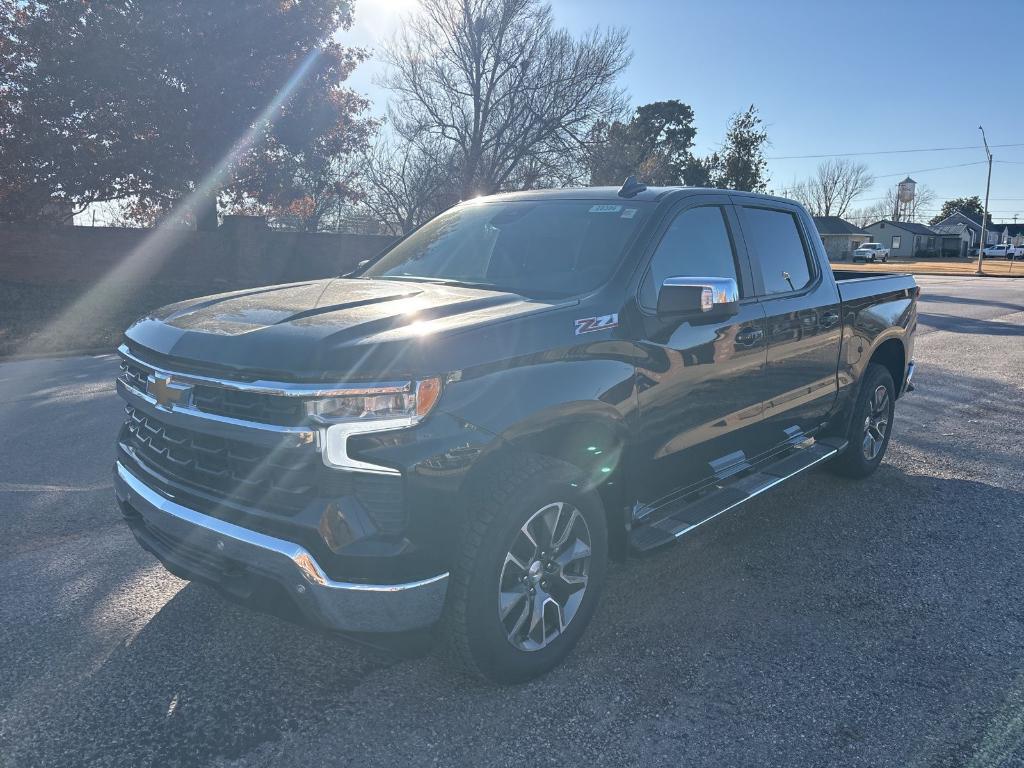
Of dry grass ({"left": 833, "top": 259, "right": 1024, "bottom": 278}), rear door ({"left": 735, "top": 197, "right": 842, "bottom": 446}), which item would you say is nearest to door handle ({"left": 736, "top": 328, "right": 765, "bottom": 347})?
rear door ({"left": 735, "top": 197, "right": 842, "bottom": 446})

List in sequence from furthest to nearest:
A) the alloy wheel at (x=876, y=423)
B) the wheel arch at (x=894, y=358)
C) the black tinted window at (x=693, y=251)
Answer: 1. the wheel arch at (x=894, y=358)
2. the alloy wheel at (x=876, y=423)
3. the black tinted window at (x=693, y=251)

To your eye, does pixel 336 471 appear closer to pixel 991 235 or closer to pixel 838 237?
pixel 838 237

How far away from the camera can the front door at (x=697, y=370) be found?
3.42m

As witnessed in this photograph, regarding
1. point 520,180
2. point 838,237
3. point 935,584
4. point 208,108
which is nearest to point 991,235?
point 838,237

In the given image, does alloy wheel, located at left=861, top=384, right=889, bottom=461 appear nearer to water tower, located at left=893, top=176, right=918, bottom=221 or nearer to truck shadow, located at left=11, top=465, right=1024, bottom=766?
truck shadow, located at left=11, top=465, right=1024, bottom=766

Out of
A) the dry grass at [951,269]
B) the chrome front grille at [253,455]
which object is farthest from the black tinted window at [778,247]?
the dry grass at [951,269]

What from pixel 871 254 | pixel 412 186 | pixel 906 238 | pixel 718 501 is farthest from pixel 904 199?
pixel 718 501

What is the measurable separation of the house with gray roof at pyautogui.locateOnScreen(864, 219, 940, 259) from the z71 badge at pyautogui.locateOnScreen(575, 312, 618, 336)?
109246 mm

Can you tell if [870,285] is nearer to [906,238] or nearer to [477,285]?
[477,285]

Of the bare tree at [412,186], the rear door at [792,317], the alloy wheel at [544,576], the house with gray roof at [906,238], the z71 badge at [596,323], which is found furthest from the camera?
the house with gray roof at [906,238]

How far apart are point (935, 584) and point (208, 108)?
19.7 meters

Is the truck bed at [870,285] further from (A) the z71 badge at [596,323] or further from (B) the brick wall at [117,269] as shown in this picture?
(B) the brick wall at [117,269]

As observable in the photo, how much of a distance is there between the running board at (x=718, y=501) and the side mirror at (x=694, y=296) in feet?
3.05

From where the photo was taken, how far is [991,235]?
118562 mm
